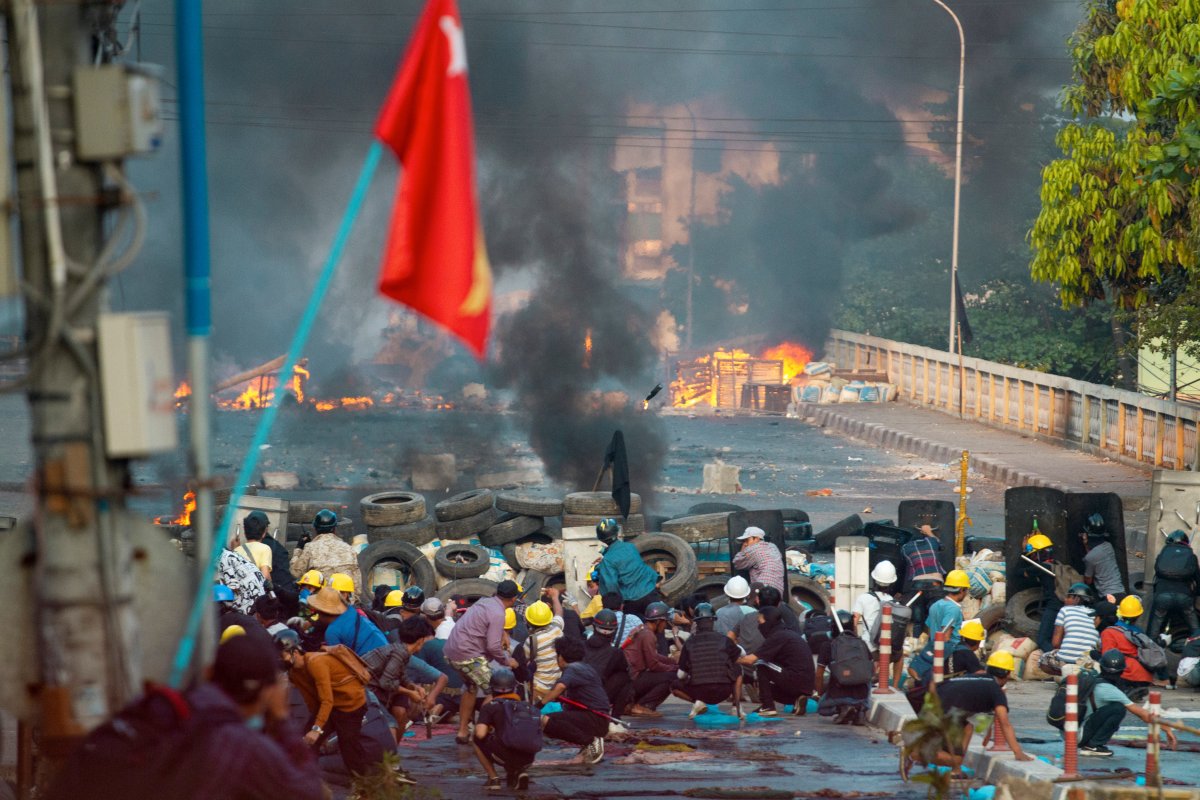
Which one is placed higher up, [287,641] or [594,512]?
[287,641]

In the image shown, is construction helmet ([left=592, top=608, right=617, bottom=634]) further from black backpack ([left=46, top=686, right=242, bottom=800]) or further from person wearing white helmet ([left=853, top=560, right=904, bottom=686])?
black backpack ([left=46, top=686, right=242, bottom=800])

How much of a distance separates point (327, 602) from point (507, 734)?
1.40 metres

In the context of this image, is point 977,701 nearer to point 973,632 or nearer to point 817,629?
point 973,632

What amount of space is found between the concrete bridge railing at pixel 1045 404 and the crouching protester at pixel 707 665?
48.9ft

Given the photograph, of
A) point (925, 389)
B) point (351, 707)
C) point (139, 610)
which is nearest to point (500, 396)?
point (925, 389)

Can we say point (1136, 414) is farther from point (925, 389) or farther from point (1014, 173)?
point (1014, 173)

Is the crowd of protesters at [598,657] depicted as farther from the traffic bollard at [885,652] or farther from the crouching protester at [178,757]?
the crouching protester at [178,757]

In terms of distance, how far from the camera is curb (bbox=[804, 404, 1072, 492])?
28547 millimetres

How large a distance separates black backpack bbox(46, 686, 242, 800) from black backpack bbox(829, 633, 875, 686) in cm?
829

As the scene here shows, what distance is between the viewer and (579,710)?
34.5 feet

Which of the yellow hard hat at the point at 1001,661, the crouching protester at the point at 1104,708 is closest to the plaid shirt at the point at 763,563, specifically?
the crouching protester at the point at 1104,708

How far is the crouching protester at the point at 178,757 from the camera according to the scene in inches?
171

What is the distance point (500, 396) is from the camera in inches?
1778

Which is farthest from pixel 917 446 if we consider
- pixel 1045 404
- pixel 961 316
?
pixel 961 316
